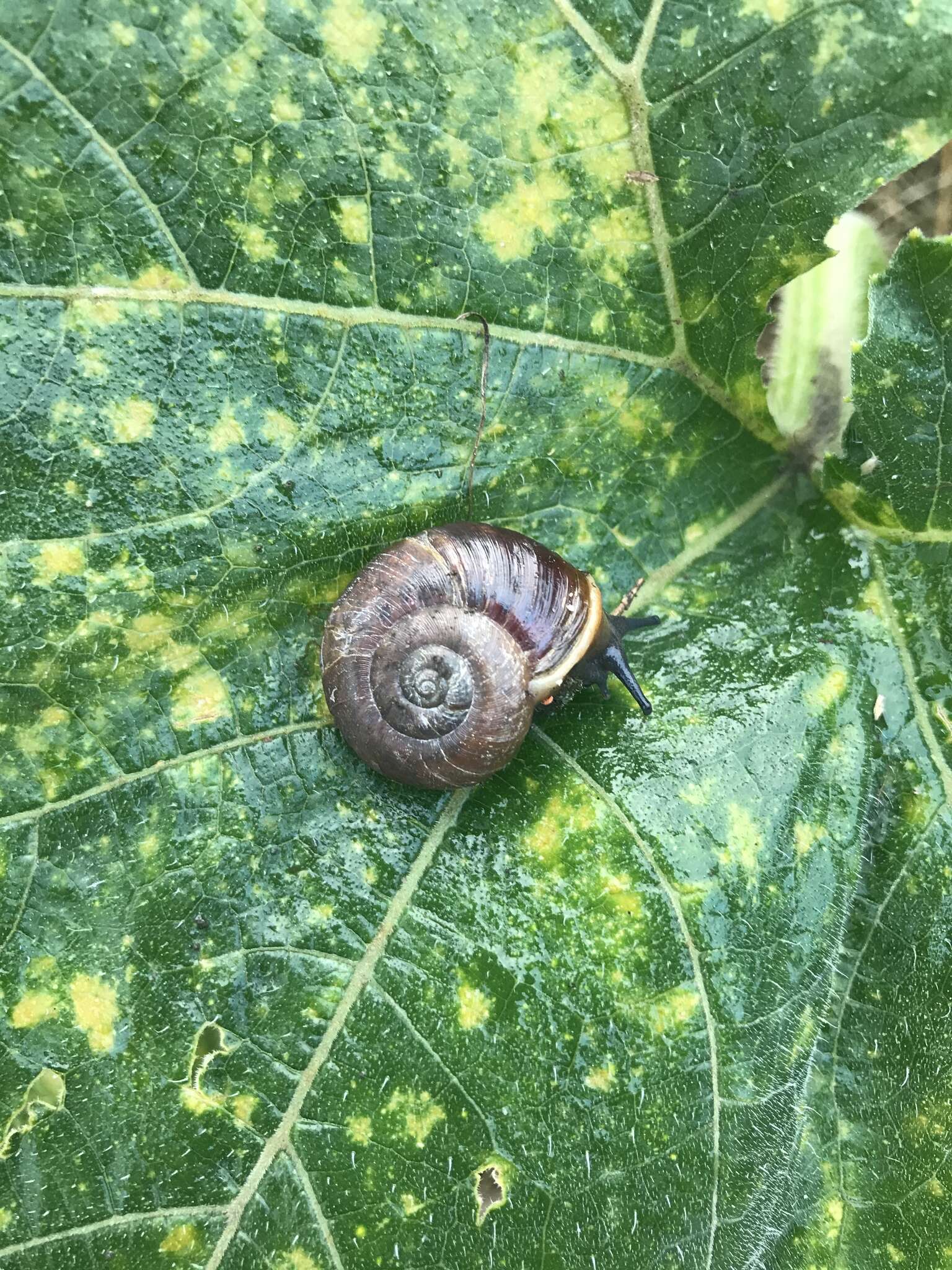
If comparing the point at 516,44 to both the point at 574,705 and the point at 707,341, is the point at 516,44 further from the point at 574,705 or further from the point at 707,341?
the point at 574,705

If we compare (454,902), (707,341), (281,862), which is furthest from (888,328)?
Result: (281,862)

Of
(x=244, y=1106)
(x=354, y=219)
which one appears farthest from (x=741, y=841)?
(x=354, y=219)

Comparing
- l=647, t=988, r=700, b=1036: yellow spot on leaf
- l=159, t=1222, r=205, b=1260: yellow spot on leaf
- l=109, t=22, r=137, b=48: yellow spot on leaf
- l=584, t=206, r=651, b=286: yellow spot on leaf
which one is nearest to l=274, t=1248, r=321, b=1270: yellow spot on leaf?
l=159, t=1222, r=205, b=1260: yellow spot on leaf

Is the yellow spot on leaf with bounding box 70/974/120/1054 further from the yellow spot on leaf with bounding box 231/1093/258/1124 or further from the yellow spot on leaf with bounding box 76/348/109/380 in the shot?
the yellow spot on leaf with bounding box 76/348/109/380

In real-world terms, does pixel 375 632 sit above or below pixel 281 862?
above

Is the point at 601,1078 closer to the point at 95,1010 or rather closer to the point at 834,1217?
the point at 834,1217

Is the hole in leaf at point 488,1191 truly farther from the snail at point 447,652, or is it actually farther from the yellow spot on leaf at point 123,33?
the yellow spot on leaf at point 123,33
